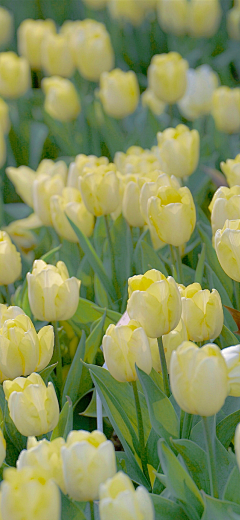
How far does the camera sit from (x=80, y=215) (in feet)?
3.99

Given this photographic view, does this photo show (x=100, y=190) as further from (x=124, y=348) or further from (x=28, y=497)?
(x=28, y=497)

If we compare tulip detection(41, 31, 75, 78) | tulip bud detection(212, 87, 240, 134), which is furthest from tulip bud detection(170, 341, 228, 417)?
tulip detection(41, 31, 75, 78)

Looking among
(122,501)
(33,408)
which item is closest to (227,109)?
(33,408)

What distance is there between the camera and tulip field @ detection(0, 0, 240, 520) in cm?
59

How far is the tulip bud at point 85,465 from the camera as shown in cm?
56

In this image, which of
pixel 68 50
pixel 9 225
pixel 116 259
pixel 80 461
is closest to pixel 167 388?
pixel 80 461

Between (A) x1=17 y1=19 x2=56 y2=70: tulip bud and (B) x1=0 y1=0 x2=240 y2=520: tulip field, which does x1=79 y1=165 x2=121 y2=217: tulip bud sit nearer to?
(B) x1=0 y1=0 x2=240 y2=520: tulip field

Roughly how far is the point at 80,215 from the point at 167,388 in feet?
1.62

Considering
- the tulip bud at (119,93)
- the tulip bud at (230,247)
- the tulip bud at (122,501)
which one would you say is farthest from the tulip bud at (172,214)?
the tulip bud at (119,93)

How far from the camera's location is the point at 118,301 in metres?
1.19

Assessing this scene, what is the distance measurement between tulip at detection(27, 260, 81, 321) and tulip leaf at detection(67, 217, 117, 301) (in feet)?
0.74

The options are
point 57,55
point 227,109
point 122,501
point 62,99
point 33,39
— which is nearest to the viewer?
point 122,501

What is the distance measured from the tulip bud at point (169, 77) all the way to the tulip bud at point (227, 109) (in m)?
0.12

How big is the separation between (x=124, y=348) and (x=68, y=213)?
0.53 metres
